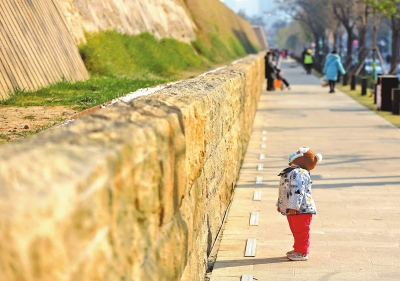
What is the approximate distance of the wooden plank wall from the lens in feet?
41.0

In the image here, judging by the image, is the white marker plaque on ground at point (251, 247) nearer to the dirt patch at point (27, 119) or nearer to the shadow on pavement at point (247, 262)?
the shadow on pavement at point (247, 262)

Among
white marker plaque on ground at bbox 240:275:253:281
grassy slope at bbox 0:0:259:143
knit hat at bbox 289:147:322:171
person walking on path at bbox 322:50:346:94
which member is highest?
knit hat at bbox 289:147:322:171

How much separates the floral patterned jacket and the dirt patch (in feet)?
9.11

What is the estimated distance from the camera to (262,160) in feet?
41.7

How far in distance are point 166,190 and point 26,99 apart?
27.9 ft

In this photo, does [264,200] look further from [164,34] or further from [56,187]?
[164,34]

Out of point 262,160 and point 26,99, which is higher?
point 26,99

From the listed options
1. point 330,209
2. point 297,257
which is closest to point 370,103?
point 330,209

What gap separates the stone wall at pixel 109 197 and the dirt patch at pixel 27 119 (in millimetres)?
3430

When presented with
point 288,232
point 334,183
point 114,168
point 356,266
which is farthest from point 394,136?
point 114,168

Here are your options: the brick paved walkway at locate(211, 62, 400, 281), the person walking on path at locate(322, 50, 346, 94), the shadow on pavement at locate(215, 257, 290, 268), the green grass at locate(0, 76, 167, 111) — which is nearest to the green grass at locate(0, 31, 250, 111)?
the green grass at locate(0, 76, 167, 111)

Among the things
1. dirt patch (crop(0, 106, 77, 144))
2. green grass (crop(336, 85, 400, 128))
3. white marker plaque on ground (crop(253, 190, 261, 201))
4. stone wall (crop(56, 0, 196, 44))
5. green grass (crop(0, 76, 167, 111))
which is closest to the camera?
dirt patch (crop(0, 106, 77, 144))

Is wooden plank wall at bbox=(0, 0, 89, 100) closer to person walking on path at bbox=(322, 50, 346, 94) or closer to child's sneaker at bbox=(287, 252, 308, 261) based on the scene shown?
child's sneaker at bbox=(287, 252, 308, 261)

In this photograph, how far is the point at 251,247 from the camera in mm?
7020
